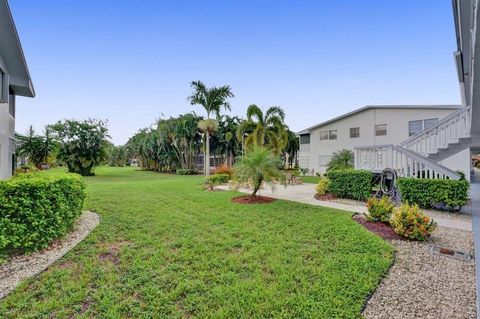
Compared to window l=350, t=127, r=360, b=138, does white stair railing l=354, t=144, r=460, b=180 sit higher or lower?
lower

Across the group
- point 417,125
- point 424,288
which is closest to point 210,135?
point 417,125

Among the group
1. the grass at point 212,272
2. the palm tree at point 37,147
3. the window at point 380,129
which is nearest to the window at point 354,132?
the window at point 380,129

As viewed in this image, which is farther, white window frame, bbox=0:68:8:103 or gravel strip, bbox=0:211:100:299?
white window frame, bbox=0:68:8:103

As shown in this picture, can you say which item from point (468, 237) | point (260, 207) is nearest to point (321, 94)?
point (260, 207)

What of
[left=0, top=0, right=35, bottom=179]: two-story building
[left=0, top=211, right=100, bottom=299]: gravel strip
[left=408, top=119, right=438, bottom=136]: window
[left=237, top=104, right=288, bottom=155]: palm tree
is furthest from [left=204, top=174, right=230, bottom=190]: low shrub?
[left=408, top=119, right=438, bottom=136]: window

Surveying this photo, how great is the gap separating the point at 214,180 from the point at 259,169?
6414mm

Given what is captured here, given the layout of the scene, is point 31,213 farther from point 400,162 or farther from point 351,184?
point 400,162

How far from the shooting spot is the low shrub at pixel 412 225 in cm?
490

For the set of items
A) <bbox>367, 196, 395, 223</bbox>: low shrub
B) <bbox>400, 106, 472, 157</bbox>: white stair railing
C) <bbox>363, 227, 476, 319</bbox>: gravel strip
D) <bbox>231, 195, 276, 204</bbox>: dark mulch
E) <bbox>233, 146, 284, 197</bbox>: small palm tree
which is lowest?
<bbox>363, 227, 476, 319</bbox>: gravel strip

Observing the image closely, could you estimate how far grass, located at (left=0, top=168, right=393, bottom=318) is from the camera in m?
2.83

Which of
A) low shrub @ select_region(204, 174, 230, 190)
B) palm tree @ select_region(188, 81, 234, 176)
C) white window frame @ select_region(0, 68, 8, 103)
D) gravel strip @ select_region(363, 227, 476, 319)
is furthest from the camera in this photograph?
palm tree @ select_region(188, 81, 234, 176)

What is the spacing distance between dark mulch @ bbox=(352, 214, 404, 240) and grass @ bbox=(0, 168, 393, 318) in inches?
10.9

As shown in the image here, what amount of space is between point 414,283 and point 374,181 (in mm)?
7325

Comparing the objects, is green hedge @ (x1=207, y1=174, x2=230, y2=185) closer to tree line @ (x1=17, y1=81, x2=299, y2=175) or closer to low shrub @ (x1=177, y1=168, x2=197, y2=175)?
tree line @ (x1=17, y1=81, x2=299, y2=175)
